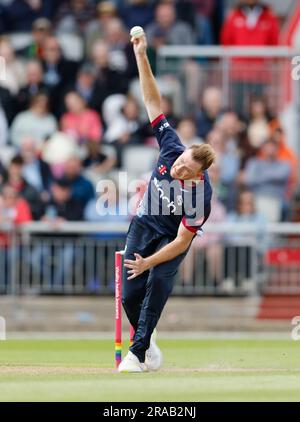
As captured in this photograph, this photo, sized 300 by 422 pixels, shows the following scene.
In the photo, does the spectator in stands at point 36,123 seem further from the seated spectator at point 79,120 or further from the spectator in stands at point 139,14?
the spectator in stands at point 139,14

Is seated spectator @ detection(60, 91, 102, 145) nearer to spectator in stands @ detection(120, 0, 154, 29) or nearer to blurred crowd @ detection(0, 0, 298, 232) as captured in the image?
blurred crowd @ detection(0, 0, 298, 232)

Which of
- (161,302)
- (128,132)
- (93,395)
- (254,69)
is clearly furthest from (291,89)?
(93,395)

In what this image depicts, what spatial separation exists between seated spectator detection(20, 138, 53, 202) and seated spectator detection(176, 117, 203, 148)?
7.81 feet

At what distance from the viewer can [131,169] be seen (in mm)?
23859

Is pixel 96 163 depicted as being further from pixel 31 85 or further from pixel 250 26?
pixel 250 26

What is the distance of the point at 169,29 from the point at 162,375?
545 inches

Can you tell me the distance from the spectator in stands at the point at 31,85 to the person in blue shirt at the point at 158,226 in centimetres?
1170

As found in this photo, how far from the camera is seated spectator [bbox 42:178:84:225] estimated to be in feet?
75.8

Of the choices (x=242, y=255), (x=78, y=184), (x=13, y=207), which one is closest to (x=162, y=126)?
(x=242, y=255)

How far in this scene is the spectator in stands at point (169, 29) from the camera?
25984mm

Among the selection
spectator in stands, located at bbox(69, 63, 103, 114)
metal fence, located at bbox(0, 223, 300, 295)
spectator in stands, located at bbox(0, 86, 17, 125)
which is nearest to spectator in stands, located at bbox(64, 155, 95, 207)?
metal fence, located at bbox(0, 223, 300, 295)

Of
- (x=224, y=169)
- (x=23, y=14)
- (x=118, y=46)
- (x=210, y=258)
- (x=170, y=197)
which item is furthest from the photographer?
(x=23, y=14)

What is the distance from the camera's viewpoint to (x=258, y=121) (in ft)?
80.6
